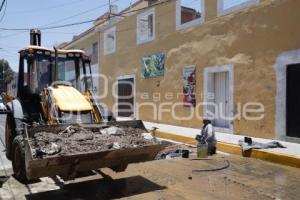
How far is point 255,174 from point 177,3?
33.7 feet

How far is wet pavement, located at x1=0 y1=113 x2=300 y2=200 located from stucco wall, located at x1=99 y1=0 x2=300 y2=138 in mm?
4005

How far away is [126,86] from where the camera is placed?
21281 mm

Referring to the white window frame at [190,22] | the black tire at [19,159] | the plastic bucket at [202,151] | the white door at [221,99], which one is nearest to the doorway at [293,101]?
the white door at [221,99]

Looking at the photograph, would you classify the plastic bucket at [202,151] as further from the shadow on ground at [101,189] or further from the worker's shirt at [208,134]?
the shadow on ground at [101,189]

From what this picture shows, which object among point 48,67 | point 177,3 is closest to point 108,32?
point 177,3

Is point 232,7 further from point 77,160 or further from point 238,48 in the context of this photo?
point 77,160

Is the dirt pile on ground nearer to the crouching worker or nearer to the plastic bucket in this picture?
the plastic bucket

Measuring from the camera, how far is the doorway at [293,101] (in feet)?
35.5

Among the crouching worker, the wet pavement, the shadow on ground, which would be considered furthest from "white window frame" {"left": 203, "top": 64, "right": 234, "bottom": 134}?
the shadow on ground

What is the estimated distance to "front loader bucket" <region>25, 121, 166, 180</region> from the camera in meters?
5.29

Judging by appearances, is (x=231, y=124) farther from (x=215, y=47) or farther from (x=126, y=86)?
(x=126, y=86)

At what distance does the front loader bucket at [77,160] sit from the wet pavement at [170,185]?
0.64 m

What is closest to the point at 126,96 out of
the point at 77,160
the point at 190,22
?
the point at 190,22

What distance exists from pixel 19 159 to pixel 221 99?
9202 millimetres
